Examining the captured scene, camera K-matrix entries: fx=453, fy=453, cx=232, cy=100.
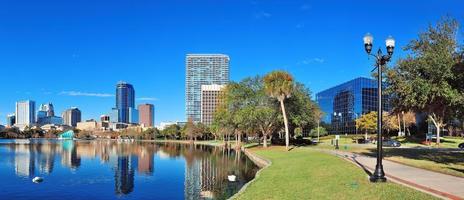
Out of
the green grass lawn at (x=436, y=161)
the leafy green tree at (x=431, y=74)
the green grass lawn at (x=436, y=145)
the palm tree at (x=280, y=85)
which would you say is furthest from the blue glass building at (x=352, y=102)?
the leafy green tree at (x=431, y=74)

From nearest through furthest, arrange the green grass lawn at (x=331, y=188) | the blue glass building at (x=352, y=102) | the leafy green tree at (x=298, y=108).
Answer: the green grass lawn at (x=331, y=188)
the leafy green tree at (x=298, y=108)
the blue glass building at (x=352, y=102)

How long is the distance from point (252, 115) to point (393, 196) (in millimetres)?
55658

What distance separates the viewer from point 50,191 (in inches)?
1168

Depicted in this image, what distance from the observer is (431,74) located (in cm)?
3011

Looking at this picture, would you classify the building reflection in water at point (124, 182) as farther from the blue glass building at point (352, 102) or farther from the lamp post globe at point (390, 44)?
the blue glass building at point (352, 102)

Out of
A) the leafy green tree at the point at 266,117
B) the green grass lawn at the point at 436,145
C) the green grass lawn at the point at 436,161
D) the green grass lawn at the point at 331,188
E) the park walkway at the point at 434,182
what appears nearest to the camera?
the park walkway at the point at 434,182

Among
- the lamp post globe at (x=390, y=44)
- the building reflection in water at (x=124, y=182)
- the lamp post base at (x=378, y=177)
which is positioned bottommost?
the building reflection in water at (x=124, y=182)

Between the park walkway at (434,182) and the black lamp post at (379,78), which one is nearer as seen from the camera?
the park walkway at (434,182)

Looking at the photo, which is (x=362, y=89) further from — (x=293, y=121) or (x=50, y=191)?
(x=50, y=191)

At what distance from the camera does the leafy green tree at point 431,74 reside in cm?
2931

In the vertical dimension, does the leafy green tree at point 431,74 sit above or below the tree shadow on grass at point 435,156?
above

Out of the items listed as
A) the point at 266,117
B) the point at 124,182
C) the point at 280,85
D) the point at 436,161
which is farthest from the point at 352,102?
the point at 124,182

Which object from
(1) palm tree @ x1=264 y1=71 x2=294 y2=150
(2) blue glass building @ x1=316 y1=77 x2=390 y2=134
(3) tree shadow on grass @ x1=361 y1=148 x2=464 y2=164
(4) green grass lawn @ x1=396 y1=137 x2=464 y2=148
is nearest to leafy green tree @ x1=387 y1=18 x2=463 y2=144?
(3) tree shadow on grass @ x1=361 y1=148 x2=464 y2=164

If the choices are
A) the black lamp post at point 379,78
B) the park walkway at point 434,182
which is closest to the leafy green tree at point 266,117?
the park walkway at point 434,182
